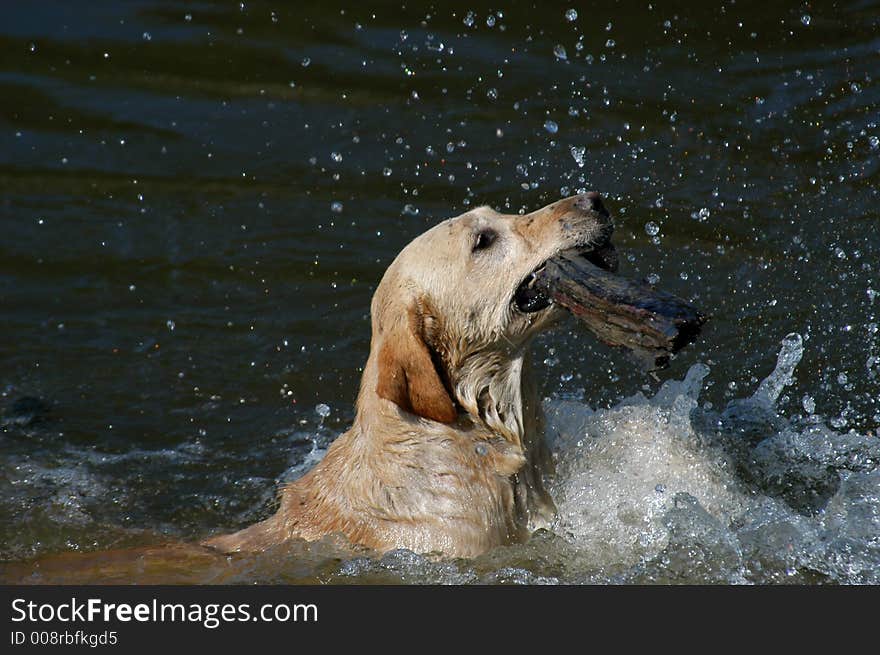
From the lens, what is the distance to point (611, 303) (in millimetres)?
4746

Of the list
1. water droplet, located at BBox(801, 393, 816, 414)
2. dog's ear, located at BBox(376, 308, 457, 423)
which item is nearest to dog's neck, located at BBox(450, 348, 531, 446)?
dog's ear, located at BBox(376, 308, 457, 423)

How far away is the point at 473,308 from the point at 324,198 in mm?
4479

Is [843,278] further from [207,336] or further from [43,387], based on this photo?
[43,387]

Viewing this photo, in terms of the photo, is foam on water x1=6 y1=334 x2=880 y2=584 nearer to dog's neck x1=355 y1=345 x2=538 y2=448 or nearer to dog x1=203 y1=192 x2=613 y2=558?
dog x1=203 y1=192 x2=613 y2=558

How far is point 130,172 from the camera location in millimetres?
9992

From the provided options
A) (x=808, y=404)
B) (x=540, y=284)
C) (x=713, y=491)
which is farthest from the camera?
(x=808, y=404)

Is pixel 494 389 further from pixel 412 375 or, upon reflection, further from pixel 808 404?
pixel 808 404

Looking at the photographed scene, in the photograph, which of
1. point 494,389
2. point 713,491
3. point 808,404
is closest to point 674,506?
point 713,491

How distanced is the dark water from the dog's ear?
1.72 m

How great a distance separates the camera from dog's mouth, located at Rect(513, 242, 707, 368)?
4.50 metres

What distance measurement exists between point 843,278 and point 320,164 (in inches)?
168

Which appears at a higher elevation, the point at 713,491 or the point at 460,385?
the point at 460,385
